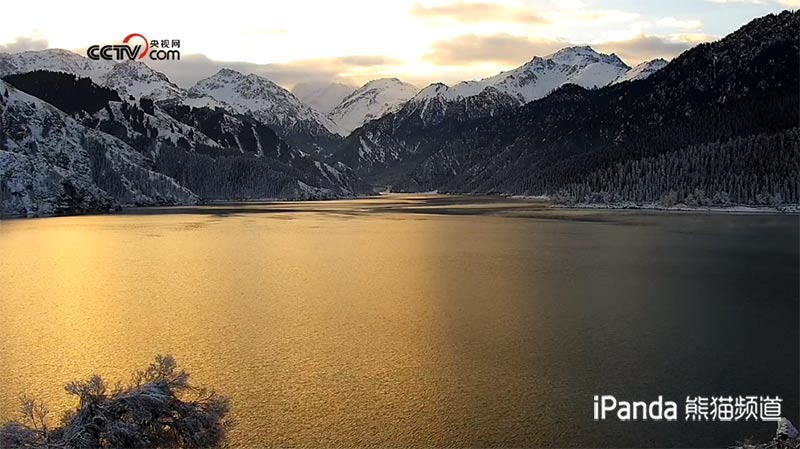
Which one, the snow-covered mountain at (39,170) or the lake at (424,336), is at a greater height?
the snow-covered mountain at (39,170)

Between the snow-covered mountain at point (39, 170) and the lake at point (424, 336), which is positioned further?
the snow-covered mountain at point (39, 170)

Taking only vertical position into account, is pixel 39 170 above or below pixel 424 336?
above

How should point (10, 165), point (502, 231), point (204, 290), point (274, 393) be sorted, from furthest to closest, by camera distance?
point (10, 165), point (502, 231), point (204, 290), point (274, 393)

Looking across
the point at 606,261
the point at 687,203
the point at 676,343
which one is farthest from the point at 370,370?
the point at 687,203

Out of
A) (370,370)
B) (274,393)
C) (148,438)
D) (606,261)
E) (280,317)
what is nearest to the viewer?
(148,438)

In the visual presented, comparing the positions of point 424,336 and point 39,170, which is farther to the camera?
point 39,170

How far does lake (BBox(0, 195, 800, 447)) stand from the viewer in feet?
62.1

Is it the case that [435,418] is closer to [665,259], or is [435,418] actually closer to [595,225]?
[665,259]

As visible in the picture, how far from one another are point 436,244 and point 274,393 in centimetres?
5086

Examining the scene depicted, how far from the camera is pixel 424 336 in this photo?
28.7 m

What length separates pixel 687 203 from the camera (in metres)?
153

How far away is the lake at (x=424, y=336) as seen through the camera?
62.1 ft

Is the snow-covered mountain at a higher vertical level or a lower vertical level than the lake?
higher

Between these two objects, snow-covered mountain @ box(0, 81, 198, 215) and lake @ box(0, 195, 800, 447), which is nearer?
lake @ box(0, 195, 800, 447)
